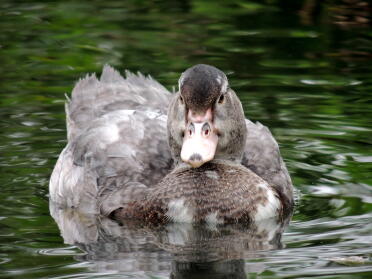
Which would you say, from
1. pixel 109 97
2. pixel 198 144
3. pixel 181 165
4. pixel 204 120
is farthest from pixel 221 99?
pixel 109 97

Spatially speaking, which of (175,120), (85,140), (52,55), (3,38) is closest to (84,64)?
(52,55)

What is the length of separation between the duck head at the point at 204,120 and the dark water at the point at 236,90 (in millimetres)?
749

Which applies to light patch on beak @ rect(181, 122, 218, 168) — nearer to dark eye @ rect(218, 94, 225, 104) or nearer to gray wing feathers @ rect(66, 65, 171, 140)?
dark eye @ rect(218, 94, 225, 104)

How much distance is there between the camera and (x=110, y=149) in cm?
1032

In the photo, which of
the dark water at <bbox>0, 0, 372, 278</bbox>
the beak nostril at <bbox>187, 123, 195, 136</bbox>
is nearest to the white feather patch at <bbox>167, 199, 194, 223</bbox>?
the dark water at <bbox>0, 0, 372, 278</bbox>

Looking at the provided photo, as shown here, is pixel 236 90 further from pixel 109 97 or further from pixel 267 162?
pixel 267 162

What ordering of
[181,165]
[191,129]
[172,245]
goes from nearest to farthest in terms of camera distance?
1. [172,245]
2. [191,129]
3. [181,165]

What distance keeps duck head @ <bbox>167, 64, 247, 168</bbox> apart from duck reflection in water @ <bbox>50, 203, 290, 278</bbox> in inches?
25.8

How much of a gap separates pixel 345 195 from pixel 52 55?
247 inches

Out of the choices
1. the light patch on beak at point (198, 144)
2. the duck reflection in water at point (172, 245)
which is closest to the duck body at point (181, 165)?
the light patch on beak at point (198, 144)

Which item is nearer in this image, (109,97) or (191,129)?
(191,129)

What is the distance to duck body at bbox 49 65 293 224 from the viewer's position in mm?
9227

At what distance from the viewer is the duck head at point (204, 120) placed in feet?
29.5

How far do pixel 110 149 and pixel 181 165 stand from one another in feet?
2.94
